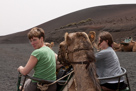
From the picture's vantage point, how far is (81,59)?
1835 mm

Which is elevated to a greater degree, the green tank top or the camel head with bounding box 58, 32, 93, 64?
the camel head with bounding box 58, 32, 93, 64

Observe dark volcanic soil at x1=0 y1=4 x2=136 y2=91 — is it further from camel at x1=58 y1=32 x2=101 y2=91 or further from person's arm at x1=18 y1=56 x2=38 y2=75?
camel at x1=58 y1=32 x2=101 y2=91

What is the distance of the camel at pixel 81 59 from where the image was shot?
1.79m

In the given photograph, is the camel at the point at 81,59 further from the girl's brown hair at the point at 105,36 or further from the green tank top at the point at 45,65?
the girl's brown hair at the point at 105,36

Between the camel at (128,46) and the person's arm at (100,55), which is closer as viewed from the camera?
the person's arm at (100,55)

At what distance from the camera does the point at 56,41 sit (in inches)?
1158

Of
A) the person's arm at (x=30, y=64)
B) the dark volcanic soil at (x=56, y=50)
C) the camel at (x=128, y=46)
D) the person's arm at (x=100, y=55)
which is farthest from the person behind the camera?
the camel at (x=128, y=46)

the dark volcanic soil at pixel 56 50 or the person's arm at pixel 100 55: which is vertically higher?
the person's arm at pixel 100 55

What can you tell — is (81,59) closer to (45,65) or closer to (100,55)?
(45,65)

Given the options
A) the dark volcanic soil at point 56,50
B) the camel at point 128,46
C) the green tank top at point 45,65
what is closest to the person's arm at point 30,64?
the green tank top at point 45,65

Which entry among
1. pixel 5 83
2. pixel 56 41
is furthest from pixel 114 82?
pixel 56 41

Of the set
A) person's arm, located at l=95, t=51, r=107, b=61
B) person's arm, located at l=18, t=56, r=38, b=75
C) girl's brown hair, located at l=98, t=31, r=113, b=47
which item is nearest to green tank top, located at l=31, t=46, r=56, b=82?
person's arm, located at l=18, t=56, r=38, b=75

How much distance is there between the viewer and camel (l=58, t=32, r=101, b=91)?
1787 millimetres

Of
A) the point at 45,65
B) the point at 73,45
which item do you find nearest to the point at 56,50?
the point at 45,65
